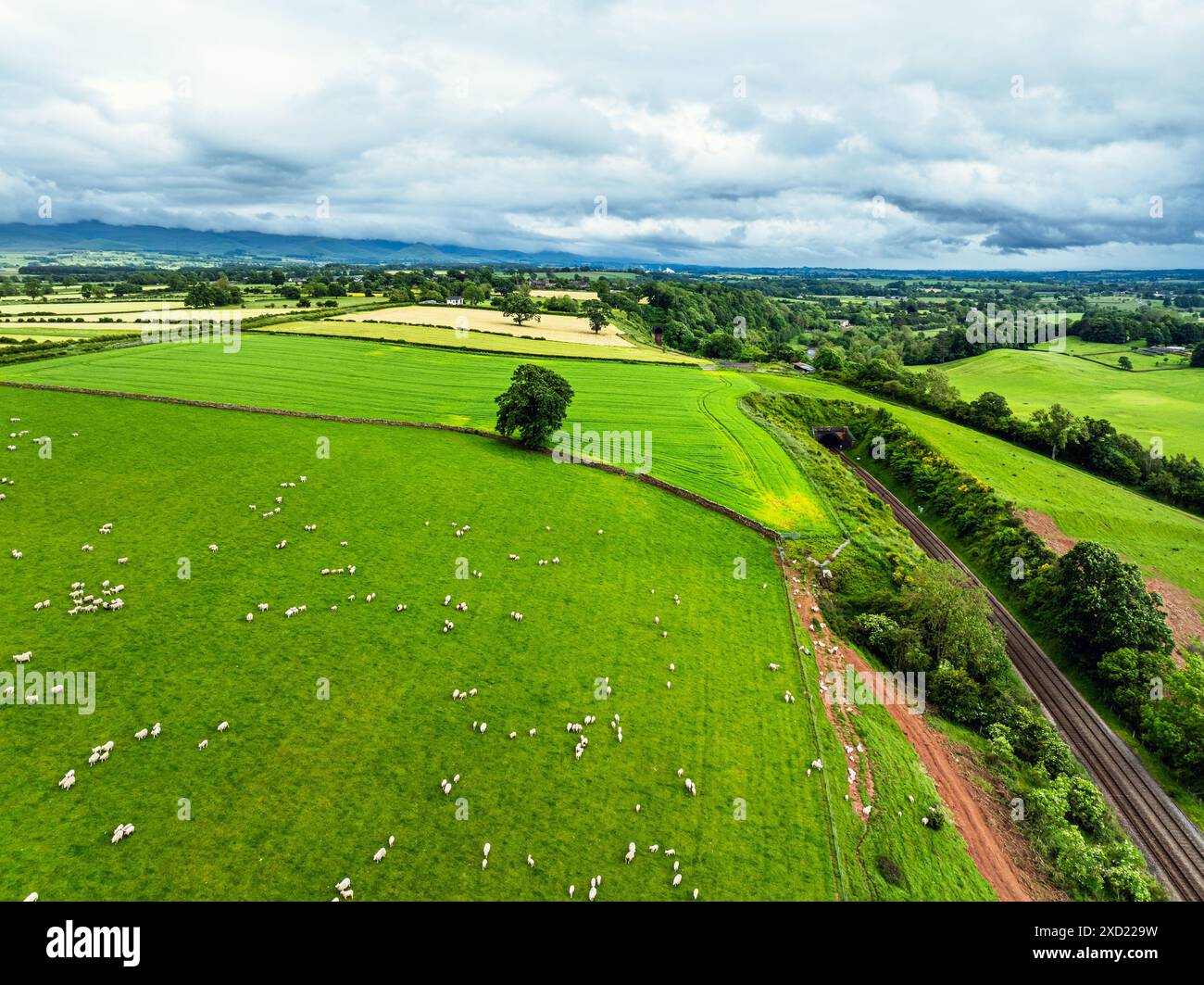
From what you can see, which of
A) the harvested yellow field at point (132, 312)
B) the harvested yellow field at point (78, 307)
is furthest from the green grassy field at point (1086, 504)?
the harvested yellow field at point (78, 307)

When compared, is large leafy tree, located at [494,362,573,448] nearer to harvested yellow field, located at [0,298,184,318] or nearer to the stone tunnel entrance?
the stone tunnel entrance

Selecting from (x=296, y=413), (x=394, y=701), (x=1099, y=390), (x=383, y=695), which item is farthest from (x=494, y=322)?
(x=1099, y=390)

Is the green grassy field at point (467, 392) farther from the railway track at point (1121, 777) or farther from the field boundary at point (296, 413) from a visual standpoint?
the railway track at point (1121, 777)

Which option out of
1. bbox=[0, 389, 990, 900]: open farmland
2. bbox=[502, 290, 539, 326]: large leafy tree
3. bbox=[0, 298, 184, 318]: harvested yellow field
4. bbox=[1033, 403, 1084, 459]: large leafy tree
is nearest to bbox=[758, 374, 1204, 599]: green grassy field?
bbox=[1033, 403, 1084, 459]: large leafy tree
